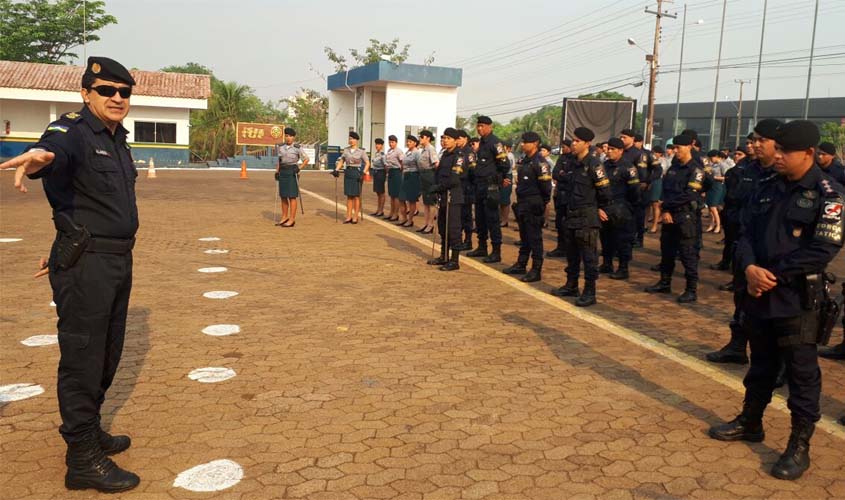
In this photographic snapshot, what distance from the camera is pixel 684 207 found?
7.47 m

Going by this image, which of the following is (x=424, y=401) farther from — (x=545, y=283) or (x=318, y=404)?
(x=545, y=283)

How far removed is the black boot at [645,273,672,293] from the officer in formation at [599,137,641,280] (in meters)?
0.94

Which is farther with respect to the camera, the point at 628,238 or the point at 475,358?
the point at 628,238

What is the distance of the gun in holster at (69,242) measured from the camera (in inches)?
121

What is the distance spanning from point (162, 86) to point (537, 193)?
32993 millimetres

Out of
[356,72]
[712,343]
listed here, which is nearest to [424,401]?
[712,343]

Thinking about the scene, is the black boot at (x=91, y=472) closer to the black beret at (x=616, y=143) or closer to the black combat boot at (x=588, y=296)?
the black combat boot at (x=588, y=296)

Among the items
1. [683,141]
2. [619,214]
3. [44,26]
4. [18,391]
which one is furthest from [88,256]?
[44,26]

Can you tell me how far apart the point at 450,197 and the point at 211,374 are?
523 centimetres

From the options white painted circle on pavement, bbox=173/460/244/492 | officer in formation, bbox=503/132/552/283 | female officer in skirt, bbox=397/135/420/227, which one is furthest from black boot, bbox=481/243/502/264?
white painted circle on pavement, bbox=173/460/244/492

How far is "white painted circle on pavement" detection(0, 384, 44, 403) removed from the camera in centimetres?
423

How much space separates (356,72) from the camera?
36.7m

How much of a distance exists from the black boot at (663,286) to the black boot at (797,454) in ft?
14.8

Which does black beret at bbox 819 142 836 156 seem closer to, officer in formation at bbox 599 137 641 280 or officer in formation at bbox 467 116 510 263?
officer in formation at bbox 599 137 641 280
